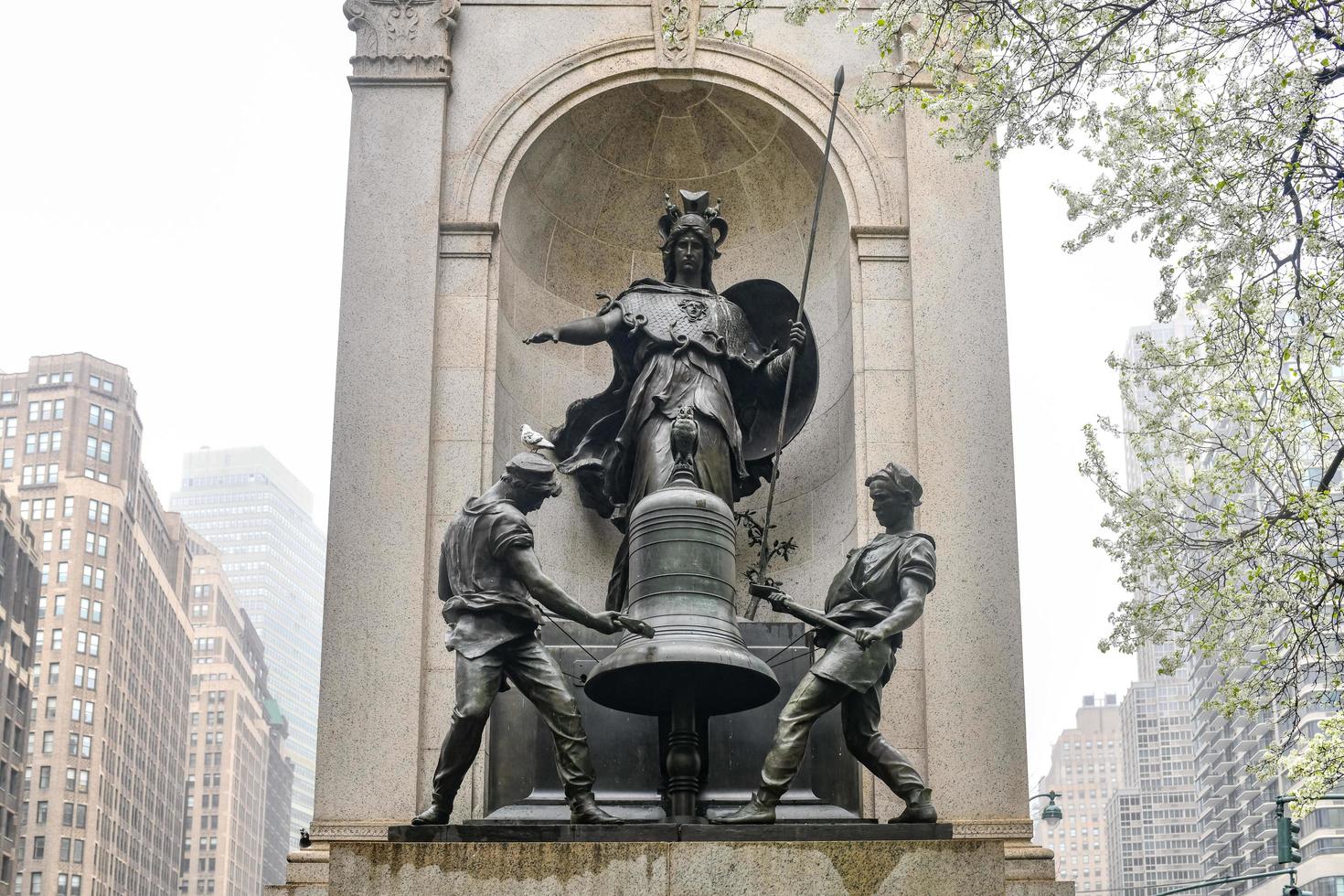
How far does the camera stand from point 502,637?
1394cm

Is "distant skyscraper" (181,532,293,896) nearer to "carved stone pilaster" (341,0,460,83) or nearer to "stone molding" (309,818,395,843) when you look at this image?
"carved stone pilaster" (341,0,460,83)

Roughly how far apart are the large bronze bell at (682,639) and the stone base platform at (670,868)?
123 centimetres

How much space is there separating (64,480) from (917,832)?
5268 inches

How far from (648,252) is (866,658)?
9251mm

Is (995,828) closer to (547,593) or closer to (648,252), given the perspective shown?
(547,593)

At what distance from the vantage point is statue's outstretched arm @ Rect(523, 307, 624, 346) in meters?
18.2

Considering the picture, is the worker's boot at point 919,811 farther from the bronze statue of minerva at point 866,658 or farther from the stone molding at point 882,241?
the stone molding at point 882,241

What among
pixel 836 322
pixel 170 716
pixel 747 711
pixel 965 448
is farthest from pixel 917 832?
pixel 170 716

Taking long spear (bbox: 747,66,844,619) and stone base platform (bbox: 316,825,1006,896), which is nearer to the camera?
stone base platform (bbox: 316,825,1006,896)

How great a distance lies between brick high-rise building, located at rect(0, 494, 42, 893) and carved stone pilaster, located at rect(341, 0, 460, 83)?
272 feet

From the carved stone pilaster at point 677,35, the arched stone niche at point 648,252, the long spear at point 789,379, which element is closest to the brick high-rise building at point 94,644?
the arched stone niche at point 648,252

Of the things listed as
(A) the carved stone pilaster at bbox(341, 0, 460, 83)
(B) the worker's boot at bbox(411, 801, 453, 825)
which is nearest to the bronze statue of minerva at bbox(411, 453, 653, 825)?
(B) the worker's boot at bbox(411, 801, 453, 825)

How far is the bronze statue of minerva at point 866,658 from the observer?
547 inches

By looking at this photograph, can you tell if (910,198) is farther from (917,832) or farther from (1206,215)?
(917,832)
